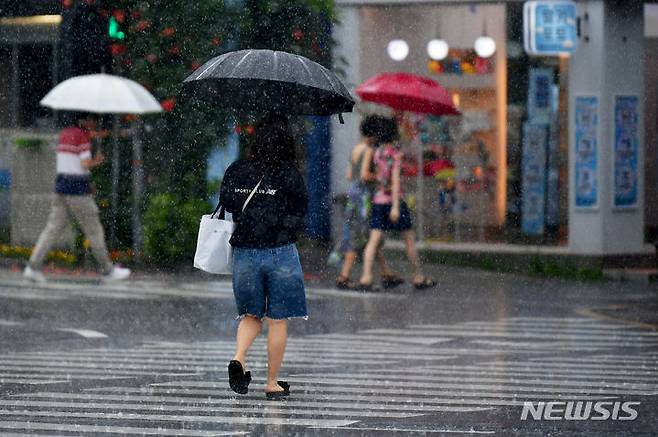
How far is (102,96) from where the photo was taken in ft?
66.1

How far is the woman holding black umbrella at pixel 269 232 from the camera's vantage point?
10.0m

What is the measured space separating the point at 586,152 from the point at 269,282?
1264 centimetres

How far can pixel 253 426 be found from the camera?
8898mm

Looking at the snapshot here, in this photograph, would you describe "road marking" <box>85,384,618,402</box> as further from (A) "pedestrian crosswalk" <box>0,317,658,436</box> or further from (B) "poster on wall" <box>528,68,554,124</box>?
(B) "poster on wall" <box>528,68,554,124</box>

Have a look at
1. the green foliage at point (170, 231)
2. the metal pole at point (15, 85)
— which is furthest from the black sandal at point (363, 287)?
the metal pole at point (15, 85)

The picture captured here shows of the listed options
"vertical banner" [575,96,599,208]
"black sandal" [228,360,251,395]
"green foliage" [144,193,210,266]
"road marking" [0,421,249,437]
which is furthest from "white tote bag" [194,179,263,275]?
"vertical banner" [575,96,599,208]

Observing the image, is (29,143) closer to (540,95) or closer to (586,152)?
(540,95)

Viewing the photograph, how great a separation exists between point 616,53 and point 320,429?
14139 millimetres

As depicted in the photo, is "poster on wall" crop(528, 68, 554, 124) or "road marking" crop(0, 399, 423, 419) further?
"poster on wall" crop(528, 68, 554, 124)

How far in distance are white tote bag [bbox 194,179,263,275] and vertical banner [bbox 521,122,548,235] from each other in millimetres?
13038

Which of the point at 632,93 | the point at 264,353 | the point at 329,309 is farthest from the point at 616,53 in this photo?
the point at 264,353

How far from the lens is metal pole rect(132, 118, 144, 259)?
2177 centimetres

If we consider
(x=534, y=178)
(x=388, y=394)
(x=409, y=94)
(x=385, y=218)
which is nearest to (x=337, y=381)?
(x=388, y=394)

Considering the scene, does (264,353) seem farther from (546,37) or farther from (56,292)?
(546,37)
